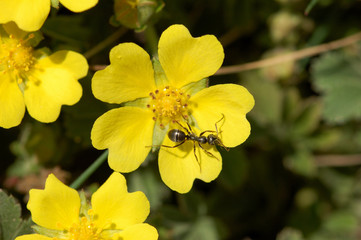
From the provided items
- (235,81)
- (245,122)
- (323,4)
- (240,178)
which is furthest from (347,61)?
(245,122)

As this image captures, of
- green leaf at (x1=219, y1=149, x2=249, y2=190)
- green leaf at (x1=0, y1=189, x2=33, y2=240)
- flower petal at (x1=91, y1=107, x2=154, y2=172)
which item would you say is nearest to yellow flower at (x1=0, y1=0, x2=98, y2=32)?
flower petal at (x1=91, y1=107, x2=154, y2=172)

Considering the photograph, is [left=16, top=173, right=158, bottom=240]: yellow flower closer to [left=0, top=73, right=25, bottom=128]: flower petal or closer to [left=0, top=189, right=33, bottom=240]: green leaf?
[left=0, top=189, right=33, bottom=240]: green leaf

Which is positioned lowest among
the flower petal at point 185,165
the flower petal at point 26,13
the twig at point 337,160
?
the twig at point 337,160

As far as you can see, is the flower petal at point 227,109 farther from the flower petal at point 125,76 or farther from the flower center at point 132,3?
the flower center at point 132,3

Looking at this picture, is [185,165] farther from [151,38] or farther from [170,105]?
[151,38]

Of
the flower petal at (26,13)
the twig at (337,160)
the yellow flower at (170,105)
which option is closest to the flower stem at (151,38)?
the yellow flower at (170,105)

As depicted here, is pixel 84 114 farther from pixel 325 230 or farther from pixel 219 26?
pixel 325 230
